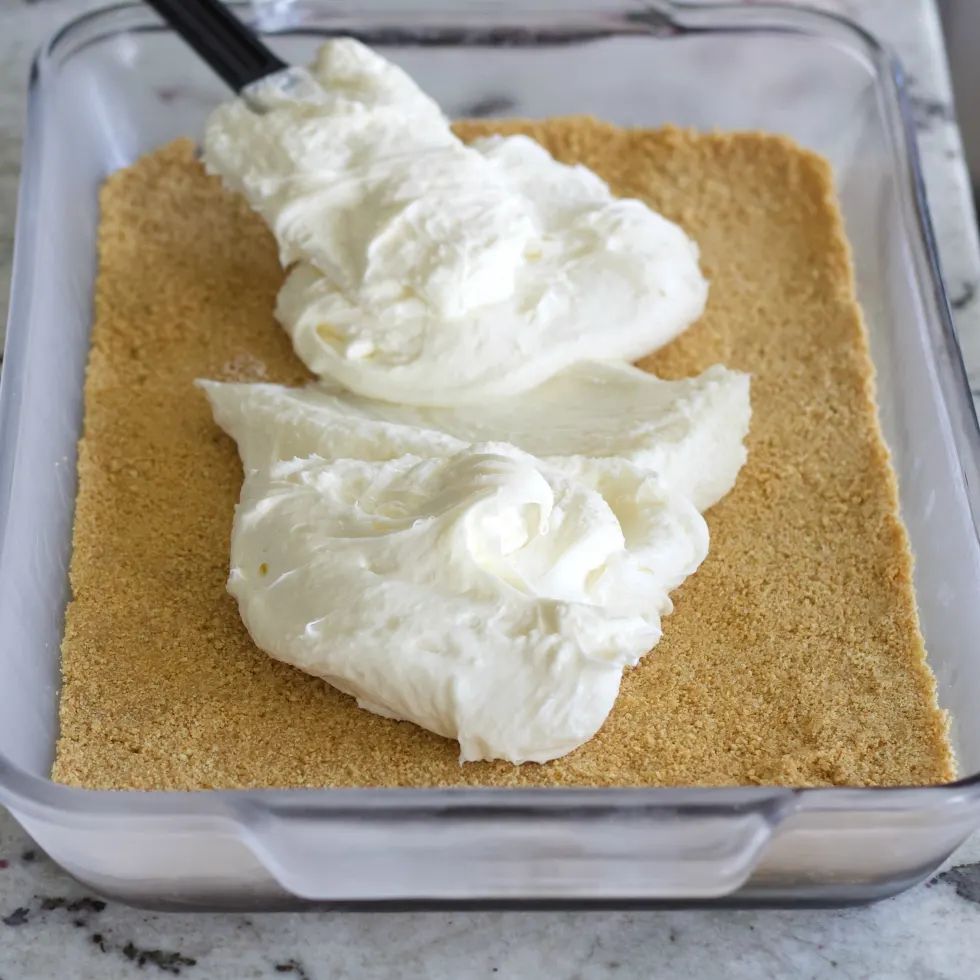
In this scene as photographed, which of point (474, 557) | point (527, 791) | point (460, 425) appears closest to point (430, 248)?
point (460, 425)

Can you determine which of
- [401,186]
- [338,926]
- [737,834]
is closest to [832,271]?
[401,186]

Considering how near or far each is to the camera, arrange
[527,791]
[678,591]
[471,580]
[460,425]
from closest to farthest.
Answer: [527,791], [471,580], [678,591], [460,425]

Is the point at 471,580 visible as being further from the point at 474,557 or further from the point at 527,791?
the point at 527,791

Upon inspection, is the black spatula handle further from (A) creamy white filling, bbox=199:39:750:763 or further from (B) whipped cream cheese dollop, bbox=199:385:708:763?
(B) whipped cream cheese dollop, bbox=199:385:708:763

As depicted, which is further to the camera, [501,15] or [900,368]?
[501,15]

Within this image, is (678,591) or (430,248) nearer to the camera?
(678,591)

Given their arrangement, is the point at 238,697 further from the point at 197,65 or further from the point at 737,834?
the point at 197,65
